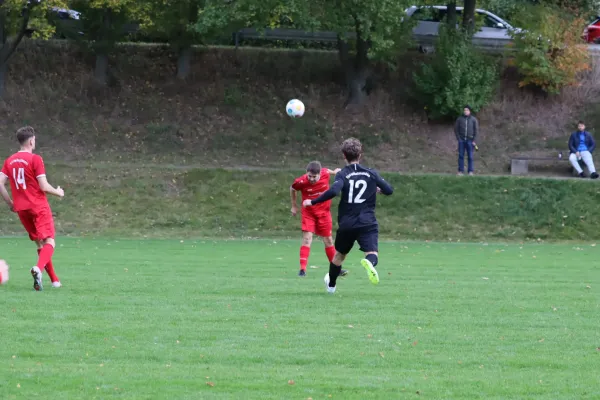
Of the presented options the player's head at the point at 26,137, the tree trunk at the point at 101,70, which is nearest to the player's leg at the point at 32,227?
the player's head at the point at 26,137

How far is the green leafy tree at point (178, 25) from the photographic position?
3238 centimetres

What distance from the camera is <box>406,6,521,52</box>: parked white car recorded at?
36688 mm

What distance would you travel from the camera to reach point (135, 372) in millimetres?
7324

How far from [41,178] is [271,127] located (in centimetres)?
2199

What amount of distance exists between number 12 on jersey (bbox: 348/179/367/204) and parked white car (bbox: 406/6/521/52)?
24910 mm

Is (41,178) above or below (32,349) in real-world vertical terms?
above

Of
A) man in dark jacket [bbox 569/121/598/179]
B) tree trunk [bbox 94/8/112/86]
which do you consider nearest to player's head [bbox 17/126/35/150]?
man in dark jacket [bbox 569/121/598/179]

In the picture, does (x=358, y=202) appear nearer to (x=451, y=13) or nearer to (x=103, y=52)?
(x=103, y=52)

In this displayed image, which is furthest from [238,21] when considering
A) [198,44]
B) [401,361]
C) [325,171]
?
[401,361]

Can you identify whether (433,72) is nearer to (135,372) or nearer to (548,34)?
(548,34)

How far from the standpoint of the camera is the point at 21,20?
32219 millimetres

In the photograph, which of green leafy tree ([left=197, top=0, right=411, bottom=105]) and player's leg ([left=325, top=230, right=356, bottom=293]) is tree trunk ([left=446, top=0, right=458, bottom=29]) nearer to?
green leafy tree ([left=197, top=0, right=411, bottom=105])

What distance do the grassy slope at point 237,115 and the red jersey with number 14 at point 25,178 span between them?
1921 centimetres

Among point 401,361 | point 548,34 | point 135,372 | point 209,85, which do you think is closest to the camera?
point 135,372
